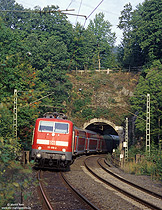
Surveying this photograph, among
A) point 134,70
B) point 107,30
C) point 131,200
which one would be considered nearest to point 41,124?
point 131,200

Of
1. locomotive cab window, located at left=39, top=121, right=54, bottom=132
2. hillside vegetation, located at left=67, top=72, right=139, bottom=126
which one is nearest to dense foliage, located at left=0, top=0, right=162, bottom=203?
hillside vegetation, located at left=67, top=72, right=139, bottom=126

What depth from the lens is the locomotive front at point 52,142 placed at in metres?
16.2

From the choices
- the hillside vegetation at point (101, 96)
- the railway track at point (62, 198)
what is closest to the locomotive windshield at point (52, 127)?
the railway track at point (62, 198)

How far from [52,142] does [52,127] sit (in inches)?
36.1

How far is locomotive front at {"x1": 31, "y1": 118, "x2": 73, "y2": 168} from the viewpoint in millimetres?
16188

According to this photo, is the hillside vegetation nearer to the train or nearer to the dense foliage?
the dense foliage

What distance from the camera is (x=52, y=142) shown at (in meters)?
16.4

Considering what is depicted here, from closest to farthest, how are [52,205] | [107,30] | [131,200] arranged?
[52,205] < [131,200] < [107,30]

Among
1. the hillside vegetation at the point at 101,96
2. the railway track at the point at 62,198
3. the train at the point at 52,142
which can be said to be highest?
the hillside vegetation at the point at 101,96

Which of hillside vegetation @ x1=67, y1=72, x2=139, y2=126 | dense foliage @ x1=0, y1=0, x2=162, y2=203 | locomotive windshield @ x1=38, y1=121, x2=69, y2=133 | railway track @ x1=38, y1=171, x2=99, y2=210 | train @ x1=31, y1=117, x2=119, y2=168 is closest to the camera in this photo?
railway track @ x1=38, y1=171, x2=99, y2=210

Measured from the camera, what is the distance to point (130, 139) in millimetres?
39344

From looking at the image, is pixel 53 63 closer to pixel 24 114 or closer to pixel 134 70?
pixel 134 70

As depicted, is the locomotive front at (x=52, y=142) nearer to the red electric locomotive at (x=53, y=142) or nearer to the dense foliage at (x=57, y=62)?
the red electric locomotive at (x=53, y=142)

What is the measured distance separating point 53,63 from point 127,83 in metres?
13.1
